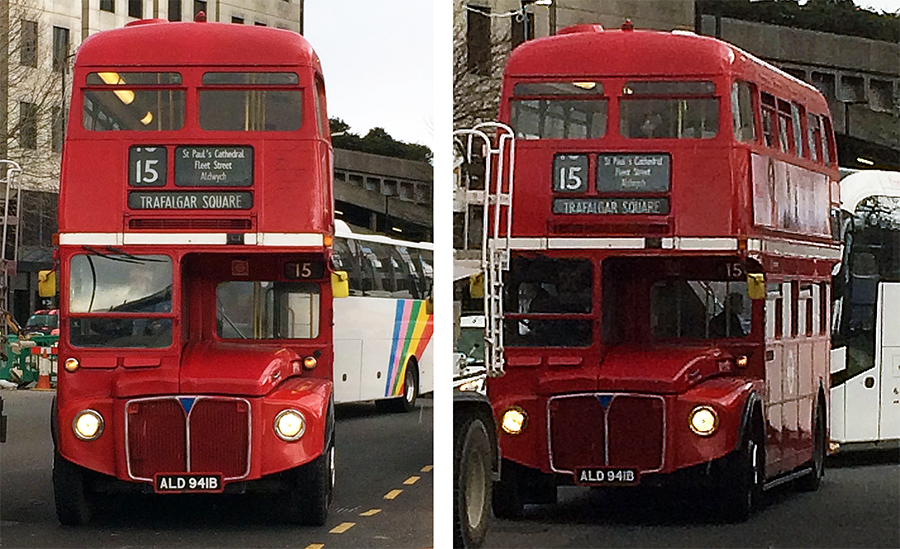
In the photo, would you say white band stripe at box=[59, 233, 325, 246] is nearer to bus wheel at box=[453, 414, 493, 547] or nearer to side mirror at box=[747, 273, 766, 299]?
bus wheel at box=[453, 414, 493, 547]

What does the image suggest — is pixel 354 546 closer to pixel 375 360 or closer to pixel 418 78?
pixel 375 360

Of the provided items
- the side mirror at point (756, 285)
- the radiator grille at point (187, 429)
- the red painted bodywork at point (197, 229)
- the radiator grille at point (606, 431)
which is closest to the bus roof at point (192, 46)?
the red painted bodywork at point (197, 229)

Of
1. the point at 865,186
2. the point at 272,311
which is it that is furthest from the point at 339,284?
the point at 865,186

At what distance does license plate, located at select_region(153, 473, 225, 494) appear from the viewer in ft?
24.6

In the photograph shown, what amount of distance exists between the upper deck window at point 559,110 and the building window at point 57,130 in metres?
1.94

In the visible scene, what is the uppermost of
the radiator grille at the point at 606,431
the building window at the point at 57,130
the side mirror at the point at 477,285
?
the building window at the point at 57,130

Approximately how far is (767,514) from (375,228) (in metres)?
2.10

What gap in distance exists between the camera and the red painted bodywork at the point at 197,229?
7461 mm

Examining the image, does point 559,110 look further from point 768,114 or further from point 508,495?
point 508,495

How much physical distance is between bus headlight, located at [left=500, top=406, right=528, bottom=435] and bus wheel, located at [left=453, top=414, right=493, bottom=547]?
9cm

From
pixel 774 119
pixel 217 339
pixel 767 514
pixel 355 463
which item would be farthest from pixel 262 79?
pixel 767 514

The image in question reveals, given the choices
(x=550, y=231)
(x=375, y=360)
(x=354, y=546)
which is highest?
(x=550, y=231)

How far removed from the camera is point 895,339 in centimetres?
755

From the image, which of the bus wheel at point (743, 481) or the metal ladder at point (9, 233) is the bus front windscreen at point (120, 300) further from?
the bus wheel at point (743, 481)
